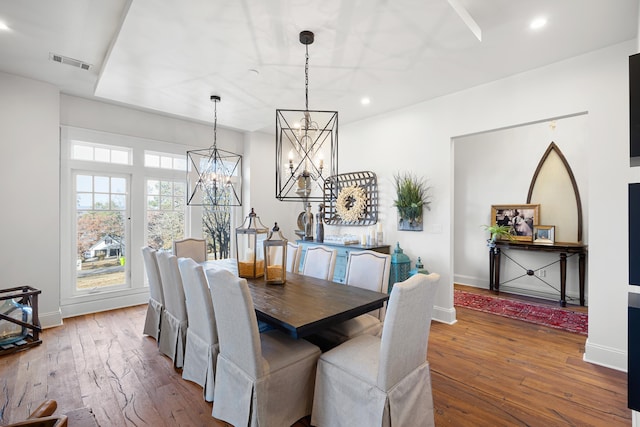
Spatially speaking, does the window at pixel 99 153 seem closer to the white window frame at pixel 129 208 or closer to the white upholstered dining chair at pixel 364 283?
the white window frame at pixel 129 208

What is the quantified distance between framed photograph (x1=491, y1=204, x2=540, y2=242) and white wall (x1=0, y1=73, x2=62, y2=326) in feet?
22.0

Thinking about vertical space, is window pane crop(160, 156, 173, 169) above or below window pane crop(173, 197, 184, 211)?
above

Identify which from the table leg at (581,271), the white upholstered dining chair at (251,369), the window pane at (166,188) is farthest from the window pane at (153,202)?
the table leg at (581,271)

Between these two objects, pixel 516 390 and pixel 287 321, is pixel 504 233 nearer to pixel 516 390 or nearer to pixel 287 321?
pixel 516 390

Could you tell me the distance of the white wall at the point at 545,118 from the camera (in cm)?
272

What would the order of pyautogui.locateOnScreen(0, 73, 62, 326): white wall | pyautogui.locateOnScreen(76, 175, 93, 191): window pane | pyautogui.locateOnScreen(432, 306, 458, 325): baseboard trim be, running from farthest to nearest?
pyautogui.locateOnScreen(76, 175, 93, 191): window pane → pyautogui.locateOnScreen(432, 306, 458, 325): baseboard trim → pyautogui.locateOnScreen(0, 73, 62, 326): white wall

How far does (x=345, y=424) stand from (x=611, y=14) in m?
3.61

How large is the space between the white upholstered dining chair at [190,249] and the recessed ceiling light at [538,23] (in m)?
4.38

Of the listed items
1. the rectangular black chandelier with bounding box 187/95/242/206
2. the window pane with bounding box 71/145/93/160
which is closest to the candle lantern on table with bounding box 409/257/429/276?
the rectangular black chandelier with bounding box 187/95/242/206

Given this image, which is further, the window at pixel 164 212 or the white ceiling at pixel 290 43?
the window at pixel 164 212

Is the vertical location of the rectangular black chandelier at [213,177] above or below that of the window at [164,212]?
above

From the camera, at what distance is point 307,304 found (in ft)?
7.13

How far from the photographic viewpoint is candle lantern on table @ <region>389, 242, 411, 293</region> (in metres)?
4.07

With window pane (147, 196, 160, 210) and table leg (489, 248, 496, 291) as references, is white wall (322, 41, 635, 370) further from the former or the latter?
window pane (147, 196, 160, 210)
